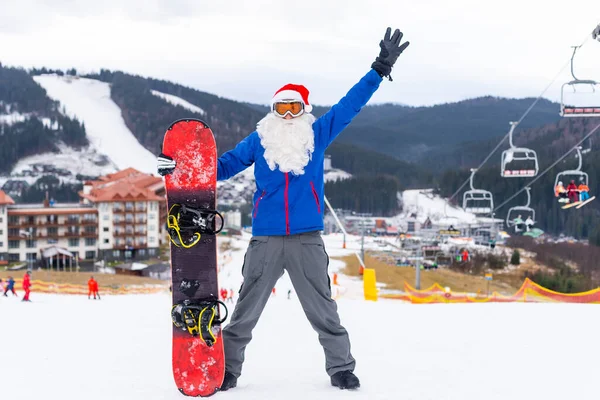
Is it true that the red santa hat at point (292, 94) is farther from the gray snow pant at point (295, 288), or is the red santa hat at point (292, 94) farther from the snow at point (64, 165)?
the snow at point (64, 165)

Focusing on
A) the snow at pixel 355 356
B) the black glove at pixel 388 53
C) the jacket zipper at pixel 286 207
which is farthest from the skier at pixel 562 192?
the jacket zipper at pixel 286 207

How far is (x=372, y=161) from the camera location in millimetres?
139750

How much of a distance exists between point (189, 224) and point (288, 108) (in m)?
0.84

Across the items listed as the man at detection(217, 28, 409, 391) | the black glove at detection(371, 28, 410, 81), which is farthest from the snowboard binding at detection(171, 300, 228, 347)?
the black glove at detection(371, 28, 410, 81)

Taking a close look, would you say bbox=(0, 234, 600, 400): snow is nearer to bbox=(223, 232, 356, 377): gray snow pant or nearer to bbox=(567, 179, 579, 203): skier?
bbox=(223, 232, 356, 377): gray snow pant

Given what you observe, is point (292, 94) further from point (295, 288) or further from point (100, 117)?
point (100, 117)

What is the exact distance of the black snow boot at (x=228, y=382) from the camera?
3080 millimetres

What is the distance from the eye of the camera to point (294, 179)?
3.20 m

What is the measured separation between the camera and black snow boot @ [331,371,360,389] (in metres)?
3.11

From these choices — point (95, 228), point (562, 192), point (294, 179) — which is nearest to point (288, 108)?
point (294, 179)

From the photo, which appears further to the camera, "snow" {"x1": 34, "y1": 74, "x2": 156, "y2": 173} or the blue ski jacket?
"snow" {"x1": 34, "y1": 74, "x2": 156, "y2": 173}

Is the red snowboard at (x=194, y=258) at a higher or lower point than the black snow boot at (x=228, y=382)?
higher

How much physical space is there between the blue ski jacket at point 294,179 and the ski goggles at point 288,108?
0.40ft

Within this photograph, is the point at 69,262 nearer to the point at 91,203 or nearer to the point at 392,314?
the point at 91,203
